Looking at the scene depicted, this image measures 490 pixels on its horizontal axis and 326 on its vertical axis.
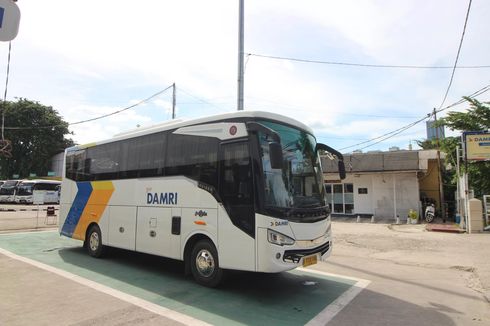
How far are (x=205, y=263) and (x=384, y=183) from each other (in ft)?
66.1

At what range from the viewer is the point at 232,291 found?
263 inches

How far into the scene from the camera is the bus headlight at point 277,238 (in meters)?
5.92

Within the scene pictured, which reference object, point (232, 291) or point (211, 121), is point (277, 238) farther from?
point (211, 121)

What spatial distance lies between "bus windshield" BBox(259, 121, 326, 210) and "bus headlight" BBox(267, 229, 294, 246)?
0.44 m

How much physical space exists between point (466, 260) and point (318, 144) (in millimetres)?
6302

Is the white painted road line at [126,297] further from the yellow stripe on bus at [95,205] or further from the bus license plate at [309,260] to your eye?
the bus license plate at [309,260]

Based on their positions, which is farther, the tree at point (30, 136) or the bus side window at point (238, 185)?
the tree at point (30, 136)

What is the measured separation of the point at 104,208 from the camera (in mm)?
9766

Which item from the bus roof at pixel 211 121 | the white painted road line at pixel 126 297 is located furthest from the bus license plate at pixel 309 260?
the bus roof at pixel 211 121

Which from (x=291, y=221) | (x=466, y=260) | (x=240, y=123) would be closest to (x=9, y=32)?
(x=240, y=123)

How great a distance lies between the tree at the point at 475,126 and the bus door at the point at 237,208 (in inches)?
779

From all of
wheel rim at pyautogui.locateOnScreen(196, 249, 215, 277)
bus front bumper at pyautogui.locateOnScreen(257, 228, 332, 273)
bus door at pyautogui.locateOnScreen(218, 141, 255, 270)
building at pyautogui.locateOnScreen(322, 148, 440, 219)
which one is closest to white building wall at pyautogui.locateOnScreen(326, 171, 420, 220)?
building at pyautogui.locateOnScreen(322, 148, 440, 219)

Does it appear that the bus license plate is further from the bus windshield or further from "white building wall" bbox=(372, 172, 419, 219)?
"white building wall" bbox=(372, 172, 419, 219)

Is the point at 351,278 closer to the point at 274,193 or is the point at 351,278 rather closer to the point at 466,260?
the point at 274,193
